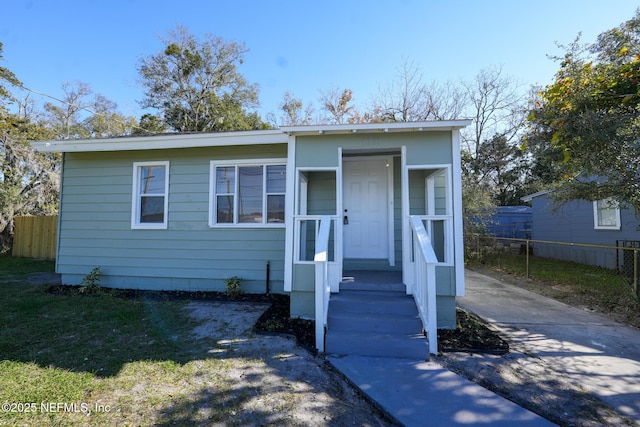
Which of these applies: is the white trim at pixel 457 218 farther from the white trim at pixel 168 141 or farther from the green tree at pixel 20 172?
the green tree at pixel 20 172

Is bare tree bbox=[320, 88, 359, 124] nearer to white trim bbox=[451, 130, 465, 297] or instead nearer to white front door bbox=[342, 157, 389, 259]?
white front door bbox=[342, 157, 389, 259]

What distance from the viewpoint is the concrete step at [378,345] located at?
3.16m

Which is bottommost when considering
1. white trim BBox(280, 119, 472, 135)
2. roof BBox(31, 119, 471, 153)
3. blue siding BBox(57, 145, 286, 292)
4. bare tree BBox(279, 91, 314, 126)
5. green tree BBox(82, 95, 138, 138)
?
blue siding BBox(57, 145, 286, 292)

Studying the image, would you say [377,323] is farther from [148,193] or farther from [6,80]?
[6,80]

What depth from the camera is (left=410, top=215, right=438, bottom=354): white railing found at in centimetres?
317

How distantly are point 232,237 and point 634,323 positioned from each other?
656cm

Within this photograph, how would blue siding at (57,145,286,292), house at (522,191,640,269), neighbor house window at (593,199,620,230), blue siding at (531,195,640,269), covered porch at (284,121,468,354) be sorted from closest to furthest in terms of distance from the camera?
covered porch at (284,121,468,354) → blue siding at (57,145,286,292) → house at (522,191,640,269) → blue siding at (531,195,640,269) → neighbor house window at (593,199,620,230)

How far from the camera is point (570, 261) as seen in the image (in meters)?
10.6

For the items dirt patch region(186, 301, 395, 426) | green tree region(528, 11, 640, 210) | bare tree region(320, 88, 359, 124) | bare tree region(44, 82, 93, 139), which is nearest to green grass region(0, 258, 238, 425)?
dirt patch region(186, 301, 395, 426)

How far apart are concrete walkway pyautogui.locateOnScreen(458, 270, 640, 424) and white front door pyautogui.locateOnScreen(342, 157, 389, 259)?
192 cm

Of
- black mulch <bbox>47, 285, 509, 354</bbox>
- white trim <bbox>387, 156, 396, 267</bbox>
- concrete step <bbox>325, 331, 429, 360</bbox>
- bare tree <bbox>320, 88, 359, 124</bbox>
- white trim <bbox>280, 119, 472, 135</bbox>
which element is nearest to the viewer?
concrete step <bbox>325, 331, 429, 360</bbox>

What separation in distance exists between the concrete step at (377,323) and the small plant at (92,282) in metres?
4.95

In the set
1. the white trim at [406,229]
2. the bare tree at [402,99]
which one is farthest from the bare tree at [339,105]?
the white trim at [406,229]

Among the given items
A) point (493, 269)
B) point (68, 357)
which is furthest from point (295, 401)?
point (493, 269)
